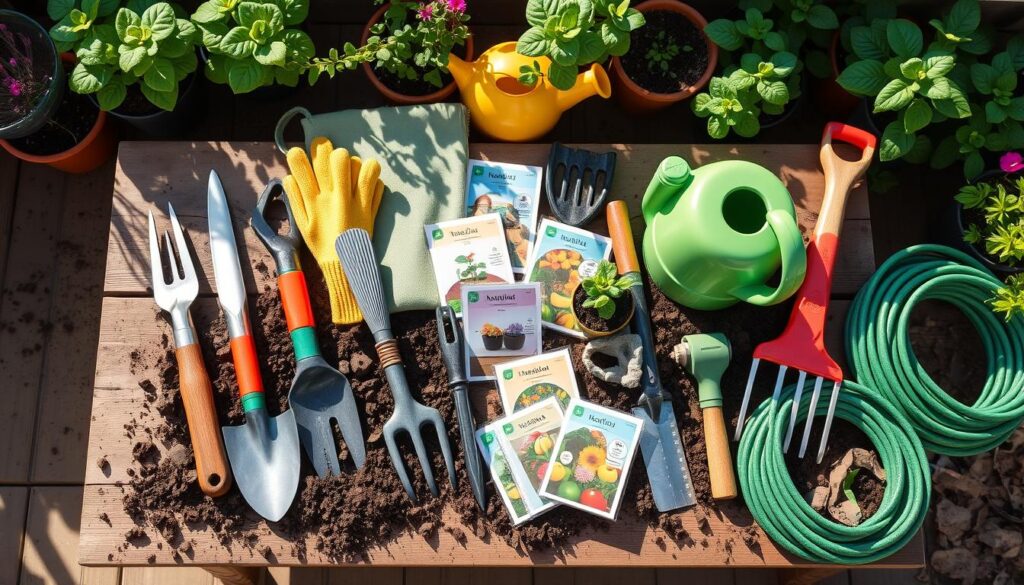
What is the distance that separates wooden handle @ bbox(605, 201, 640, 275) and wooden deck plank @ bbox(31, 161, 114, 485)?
1.67m

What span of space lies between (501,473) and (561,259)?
57 centimetres

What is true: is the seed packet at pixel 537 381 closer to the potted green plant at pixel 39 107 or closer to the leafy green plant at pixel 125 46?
the leafy green plant at pixel 125 46

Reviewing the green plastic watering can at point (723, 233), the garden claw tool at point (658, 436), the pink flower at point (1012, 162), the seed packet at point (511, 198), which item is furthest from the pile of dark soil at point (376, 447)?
the pink flower at point (1012, 162)

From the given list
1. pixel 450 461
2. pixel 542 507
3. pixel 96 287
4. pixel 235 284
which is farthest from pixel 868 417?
pixel 96 287

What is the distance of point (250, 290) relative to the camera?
6.31 feet

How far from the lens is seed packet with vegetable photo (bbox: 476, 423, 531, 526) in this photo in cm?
177

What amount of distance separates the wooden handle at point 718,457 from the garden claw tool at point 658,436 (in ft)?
0.20

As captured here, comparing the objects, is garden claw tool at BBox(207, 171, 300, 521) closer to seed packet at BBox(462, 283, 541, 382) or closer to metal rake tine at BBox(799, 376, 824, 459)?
seed packet at BBox(462, 283, 541, 382)

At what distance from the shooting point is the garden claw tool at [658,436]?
5.92 feet

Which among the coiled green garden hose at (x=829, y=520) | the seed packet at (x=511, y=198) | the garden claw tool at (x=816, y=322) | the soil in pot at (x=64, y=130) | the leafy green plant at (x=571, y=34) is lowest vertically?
the coiled green garden hose at (x=829, y=520)

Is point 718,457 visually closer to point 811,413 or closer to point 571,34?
point 811,413

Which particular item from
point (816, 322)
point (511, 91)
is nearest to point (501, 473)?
point (816, 322)

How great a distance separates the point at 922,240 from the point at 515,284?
1526 mm

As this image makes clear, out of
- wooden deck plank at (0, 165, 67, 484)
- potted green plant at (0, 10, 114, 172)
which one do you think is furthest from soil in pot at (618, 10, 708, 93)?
wooden deck plank at (0, 165, 67, 484)
